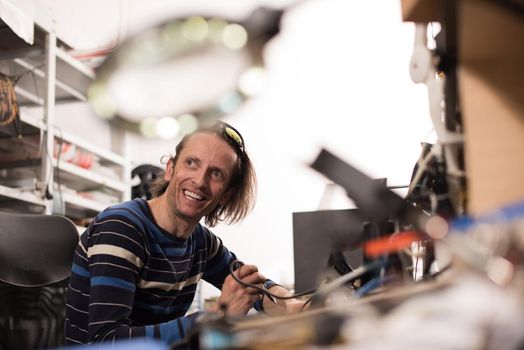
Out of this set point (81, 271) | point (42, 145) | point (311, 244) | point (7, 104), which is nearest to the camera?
point (81, 271)

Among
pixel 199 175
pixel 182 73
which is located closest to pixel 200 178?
pixel 199 175

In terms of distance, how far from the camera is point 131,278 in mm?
1070

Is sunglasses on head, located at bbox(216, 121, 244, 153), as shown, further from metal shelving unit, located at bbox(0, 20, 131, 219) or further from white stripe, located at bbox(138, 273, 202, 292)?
metal shelving unit, located at bbox(0, 20, 131, 219)

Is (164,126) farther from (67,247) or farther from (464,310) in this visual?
(67,247)

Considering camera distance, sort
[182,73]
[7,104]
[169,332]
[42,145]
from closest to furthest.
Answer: [182,73] < [169,332] < [7,104] < [42,145]

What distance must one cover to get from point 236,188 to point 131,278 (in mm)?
583

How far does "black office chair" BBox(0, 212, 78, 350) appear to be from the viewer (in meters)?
1.33

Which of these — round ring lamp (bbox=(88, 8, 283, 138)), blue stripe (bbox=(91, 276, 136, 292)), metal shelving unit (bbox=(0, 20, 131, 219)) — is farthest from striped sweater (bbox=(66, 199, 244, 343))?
metal shelving unit (bbox=(0, 20, 131, 219))

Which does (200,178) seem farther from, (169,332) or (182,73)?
(182,73)

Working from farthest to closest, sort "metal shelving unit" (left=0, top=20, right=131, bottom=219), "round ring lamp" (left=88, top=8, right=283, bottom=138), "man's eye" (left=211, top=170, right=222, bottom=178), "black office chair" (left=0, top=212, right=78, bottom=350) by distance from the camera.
Result: "metal shelving unit" (left=0, top=20, right=131, bottom=219) < "man's eye" (left=211, top=170, right=222, bottom=178) < "black office chair" (left=0, top=212, right=78, bottom=350) < "round ring lamp" (left=88, top=8, right=283, bottom=138)

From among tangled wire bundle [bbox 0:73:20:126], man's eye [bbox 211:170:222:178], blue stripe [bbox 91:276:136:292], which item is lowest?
blue stripe [bbox 91:276:136:292]

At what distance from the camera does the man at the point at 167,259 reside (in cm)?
99

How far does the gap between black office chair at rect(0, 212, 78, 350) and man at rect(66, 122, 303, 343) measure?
0.19 m

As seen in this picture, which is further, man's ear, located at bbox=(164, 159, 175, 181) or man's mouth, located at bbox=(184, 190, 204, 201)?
man's ear, located at bbox=(164, 159, 175, 181)
